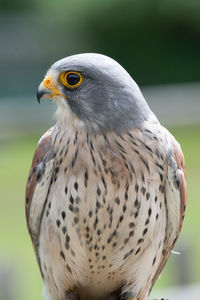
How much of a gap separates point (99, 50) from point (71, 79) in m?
22.9

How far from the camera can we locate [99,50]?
2709cm

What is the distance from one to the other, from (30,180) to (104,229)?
629 millimetres

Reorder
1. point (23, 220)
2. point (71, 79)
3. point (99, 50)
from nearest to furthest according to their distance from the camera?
point (71, 79)
point (23, 220)
point (99, 50)

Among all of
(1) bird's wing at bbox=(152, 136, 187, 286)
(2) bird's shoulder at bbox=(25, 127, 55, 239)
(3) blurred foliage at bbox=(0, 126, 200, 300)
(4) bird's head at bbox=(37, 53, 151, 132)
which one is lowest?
(3) blurred foliage at bbox=(0, 126, 200, 300)

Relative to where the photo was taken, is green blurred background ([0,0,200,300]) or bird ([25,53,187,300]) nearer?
bird ([25,53,187,300])

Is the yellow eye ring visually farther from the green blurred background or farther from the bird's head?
the green blurred background

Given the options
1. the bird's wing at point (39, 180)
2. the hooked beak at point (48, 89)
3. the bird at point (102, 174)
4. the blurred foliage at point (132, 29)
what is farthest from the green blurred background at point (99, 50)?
the hooked beak at point (48, 89)

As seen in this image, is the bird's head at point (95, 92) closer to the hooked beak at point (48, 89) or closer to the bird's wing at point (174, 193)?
the hooked beak at point (48, 89)

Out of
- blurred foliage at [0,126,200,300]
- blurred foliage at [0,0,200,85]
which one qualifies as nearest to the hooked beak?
blurred foliage at [0,126,200,300]

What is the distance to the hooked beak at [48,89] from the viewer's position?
4.48 meters

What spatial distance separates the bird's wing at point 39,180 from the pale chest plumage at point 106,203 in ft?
0.15

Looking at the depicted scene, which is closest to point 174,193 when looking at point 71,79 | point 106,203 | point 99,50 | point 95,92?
point 106,203

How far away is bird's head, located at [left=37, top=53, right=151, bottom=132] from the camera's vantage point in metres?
4.39

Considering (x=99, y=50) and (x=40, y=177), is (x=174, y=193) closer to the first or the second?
(x=40, y=177)
